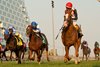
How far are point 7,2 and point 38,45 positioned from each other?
174 m

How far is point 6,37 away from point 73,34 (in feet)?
19.0

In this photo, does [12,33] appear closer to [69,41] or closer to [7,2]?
[69,41]

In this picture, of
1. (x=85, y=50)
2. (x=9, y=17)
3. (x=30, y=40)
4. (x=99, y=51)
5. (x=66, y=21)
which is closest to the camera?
(x=66, y=21)

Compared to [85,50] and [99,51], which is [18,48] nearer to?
[85,50]

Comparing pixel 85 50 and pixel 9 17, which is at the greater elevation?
pixel 9 17

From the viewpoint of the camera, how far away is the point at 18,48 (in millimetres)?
23047

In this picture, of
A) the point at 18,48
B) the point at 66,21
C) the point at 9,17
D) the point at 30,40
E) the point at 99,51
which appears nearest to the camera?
the point at 66,21

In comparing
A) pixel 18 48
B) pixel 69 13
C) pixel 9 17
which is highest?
pixel 9 17

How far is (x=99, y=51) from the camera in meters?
46.9

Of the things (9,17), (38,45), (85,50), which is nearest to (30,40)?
(38,45)

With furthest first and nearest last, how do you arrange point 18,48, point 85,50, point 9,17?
point 9,17
point 85,50
point 18,48

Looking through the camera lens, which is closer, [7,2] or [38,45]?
[38,45]

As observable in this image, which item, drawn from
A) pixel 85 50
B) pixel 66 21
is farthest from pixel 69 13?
pixel 85 50

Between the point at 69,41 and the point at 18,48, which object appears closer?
the point at 69,41
